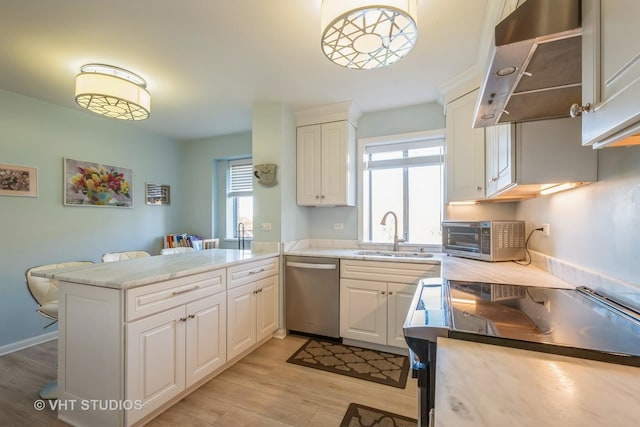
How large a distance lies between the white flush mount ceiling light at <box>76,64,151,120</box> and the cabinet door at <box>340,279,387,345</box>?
243 centimetres

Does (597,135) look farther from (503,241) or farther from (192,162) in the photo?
(192,162)

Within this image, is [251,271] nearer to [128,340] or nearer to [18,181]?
[128,340]

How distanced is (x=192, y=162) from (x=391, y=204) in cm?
315

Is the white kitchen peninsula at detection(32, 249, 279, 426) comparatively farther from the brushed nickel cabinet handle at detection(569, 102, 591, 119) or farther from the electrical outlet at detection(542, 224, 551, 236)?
the electrical outlet at detection(542, 224, 551, 236)

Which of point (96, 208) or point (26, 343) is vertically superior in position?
point (96, 208)

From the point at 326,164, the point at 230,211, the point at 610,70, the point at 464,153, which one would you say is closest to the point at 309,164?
the point at 326,164

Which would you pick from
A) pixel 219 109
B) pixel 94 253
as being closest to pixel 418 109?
pixel 219 109

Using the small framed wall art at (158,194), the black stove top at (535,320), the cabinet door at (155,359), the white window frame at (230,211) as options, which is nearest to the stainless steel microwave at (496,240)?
the black stove top at (535,320)

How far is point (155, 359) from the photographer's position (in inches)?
66.5

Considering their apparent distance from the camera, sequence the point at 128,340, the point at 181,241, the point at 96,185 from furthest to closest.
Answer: the point at 181,241 < the point at 96,185 < the point at 128,340

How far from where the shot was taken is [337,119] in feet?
9.99

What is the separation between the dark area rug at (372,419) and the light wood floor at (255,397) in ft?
0.15

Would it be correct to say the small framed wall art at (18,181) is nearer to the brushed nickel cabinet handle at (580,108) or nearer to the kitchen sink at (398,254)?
the kitchen sink at (398,254)

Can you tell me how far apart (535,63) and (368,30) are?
845mm
